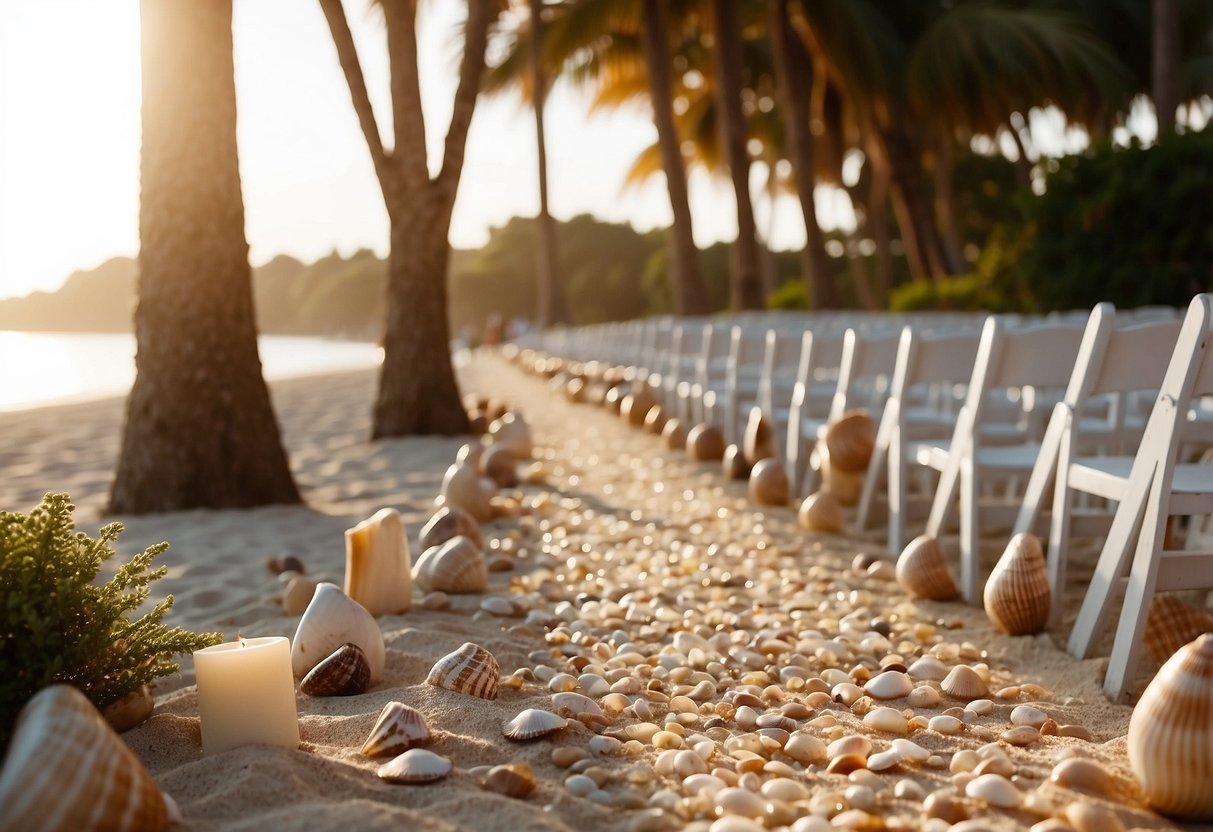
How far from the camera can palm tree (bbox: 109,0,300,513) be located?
15.8 ft

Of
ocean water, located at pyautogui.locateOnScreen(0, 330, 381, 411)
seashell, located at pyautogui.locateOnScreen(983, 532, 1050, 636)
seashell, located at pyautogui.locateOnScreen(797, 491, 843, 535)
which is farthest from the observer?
ocean water, located at pyautogui.locateOnScreen(0, 330, 381, 411)

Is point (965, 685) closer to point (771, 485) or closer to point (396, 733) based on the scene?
point (396, 733)

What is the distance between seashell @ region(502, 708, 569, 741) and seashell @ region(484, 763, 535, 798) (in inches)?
9.3

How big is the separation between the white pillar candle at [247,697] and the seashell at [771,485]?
337cm

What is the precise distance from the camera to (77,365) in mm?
26766

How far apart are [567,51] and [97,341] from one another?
2537cm

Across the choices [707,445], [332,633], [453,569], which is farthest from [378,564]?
[707,445]

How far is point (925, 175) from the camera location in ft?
109

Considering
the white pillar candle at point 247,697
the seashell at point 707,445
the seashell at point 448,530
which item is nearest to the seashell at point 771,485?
the seashell at point 707,445

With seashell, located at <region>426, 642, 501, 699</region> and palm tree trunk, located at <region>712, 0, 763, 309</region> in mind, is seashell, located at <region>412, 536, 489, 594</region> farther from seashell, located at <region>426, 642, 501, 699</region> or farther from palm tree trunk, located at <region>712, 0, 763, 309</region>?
palm tree trunk, located at <region>712, 0, 763, 309</region>

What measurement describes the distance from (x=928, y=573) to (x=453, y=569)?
5.16 feet

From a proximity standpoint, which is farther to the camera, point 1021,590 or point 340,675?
point 1021,590

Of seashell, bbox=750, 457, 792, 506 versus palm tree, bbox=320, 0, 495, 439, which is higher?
palm tree, bbox=320, 0, 495, 439

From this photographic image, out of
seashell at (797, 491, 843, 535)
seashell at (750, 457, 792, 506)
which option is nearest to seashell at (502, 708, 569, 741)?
seashell at (797, 491, 843, 535)
